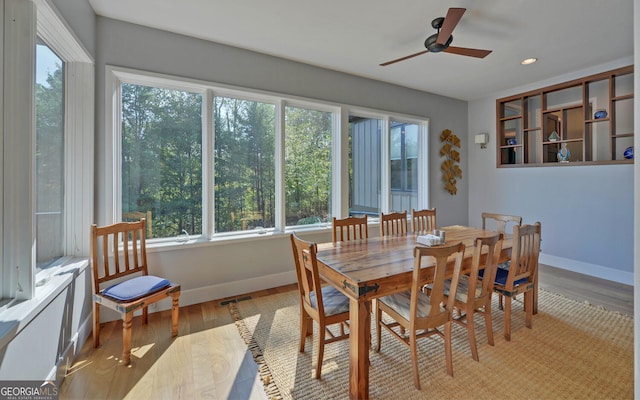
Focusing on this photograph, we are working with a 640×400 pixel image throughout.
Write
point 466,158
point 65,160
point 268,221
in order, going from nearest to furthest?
point 65,160, point 268,221, point 466,158

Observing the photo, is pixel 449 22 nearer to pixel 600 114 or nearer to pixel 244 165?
pixel 244 165

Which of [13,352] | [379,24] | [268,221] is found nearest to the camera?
[13,352]

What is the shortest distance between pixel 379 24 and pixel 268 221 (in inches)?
93.7

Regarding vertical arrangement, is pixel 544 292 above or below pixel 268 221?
below

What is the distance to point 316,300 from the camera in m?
1.77

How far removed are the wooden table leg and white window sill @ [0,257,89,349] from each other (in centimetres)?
161

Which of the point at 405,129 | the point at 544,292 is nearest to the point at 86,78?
the point at 405,129

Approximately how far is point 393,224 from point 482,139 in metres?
2.92

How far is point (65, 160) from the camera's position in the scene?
2195mm

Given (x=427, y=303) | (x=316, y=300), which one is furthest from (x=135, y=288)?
(x=427, y=303)

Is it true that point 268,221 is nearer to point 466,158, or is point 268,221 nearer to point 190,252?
point 190,252

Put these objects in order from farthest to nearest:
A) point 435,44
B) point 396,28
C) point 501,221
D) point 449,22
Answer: point 501,221, point 396,28, point 435,44, point 449,22

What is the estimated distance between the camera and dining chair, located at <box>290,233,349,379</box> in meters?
1.73

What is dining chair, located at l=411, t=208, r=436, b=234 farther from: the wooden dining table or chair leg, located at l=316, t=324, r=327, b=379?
chair leg, located at l=316, t=324, r=327, b=379
